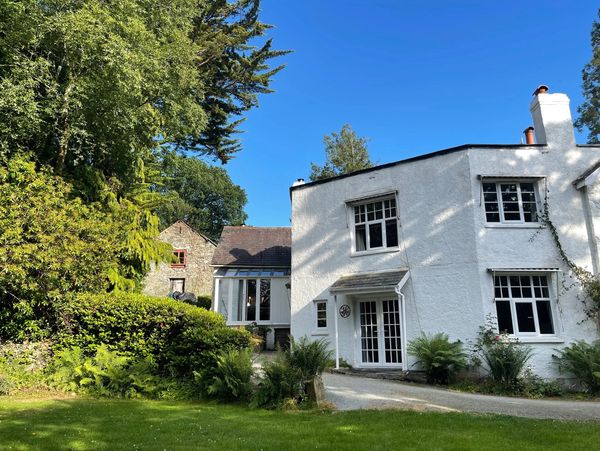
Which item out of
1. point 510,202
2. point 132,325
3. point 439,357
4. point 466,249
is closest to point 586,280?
point 510,202

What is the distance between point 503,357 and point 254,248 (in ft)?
53.0

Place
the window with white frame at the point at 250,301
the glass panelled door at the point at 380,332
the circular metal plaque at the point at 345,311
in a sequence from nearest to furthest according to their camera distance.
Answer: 1. the glass panelled door at the point at 380,332
2. the circular metal plaque at the point at 345,311
3. the window with white frame at the point at 250,301

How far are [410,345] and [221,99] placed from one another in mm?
13257

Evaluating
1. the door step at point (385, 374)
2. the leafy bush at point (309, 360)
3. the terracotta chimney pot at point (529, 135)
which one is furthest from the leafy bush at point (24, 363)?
the terracotta chimney pot at point (529, 135)

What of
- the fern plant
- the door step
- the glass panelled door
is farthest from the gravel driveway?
the glass panelled door

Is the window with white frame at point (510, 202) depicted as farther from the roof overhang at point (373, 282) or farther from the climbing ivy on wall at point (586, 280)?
the roof overhang at point (373, 282)

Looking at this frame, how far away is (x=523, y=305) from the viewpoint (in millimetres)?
13383

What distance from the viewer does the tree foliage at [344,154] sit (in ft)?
110

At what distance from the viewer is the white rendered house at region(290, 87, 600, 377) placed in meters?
13.3

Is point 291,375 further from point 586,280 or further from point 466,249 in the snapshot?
point 586,280

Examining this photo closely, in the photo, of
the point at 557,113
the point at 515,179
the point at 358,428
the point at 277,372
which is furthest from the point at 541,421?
the point at 557,113

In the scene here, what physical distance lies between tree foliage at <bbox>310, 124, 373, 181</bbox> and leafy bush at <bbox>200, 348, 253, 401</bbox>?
984 inches

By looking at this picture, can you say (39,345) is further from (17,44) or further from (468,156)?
(468,156)

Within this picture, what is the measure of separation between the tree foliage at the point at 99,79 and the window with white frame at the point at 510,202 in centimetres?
1055
